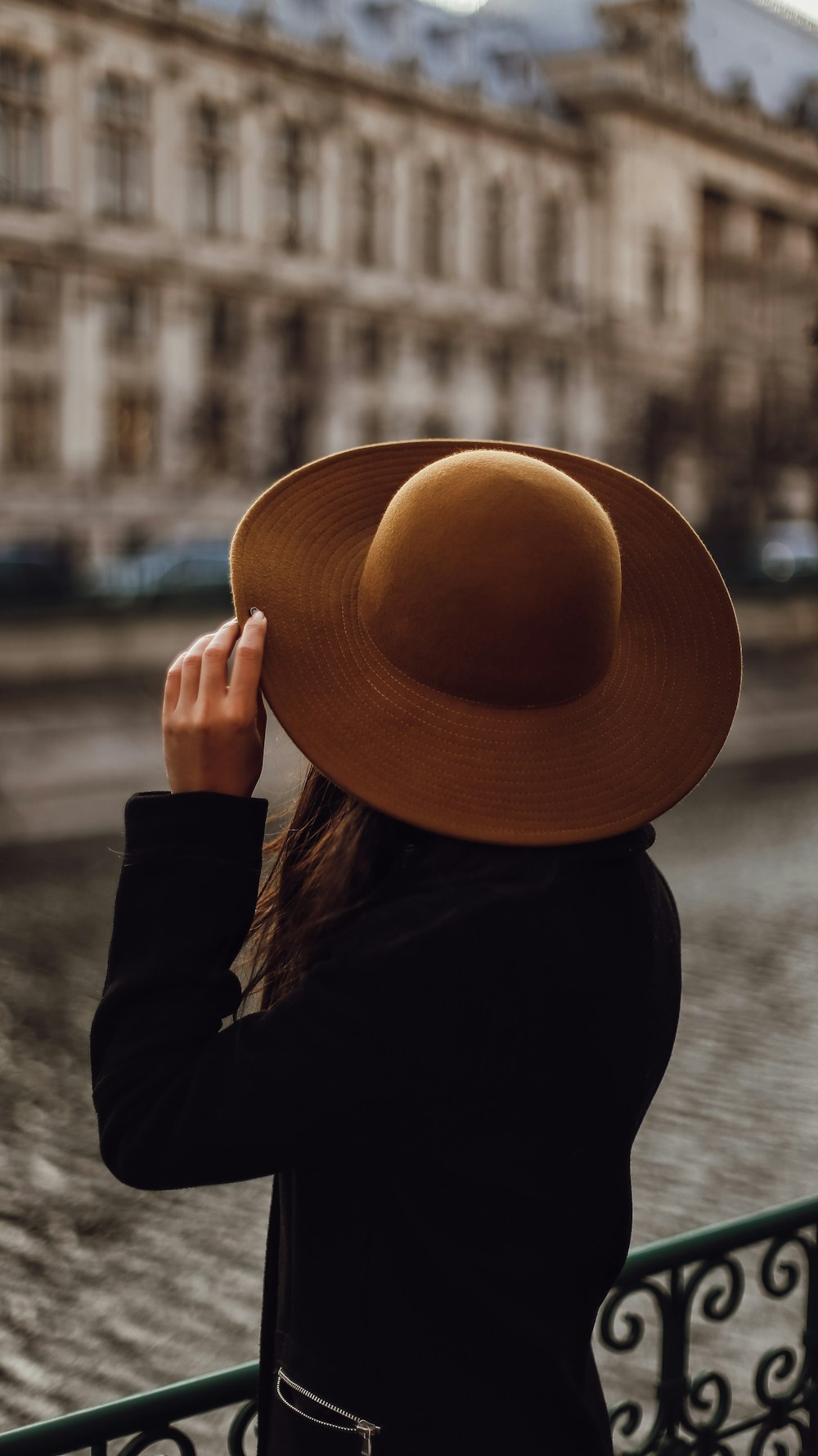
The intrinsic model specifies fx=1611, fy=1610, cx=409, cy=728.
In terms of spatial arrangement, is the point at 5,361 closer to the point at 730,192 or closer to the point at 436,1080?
the point at 730,192

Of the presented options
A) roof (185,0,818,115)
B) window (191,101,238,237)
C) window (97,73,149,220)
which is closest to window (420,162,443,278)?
roof (185,0,818,115)

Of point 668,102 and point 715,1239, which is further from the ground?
point 668,102

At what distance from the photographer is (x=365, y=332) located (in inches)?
1887

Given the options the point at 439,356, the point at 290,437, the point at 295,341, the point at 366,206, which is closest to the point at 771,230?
the point at 439,356

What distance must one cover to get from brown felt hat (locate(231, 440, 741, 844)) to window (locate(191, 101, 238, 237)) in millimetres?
45876

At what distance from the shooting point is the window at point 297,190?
4688 cm

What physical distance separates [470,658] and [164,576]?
27052 millimetres

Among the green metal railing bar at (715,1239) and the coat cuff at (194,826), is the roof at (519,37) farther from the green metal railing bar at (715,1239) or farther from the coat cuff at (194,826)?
the coat cuff at (194,826)

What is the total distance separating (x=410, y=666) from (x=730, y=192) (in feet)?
201

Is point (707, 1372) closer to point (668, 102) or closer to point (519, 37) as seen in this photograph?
point (519, 37)

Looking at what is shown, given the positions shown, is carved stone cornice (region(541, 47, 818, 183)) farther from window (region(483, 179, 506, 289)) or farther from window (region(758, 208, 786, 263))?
window (region(483, 179, 506, 289))

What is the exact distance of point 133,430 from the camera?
1682 inches

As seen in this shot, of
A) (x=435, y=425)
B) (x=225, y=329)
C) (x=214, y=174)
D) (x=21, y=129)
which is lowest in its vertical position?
(x=435, y=425)

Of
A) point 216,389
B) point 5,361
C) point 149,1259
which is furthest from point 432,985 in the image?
point 216,389
